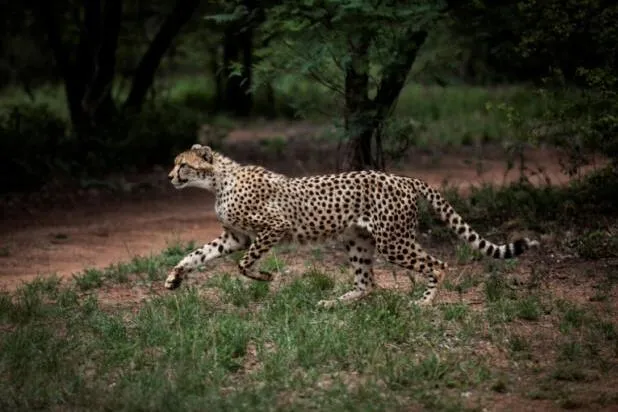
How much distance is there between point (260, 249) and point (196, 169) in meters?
0.94

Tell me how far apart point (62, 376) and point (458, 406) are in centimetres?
246

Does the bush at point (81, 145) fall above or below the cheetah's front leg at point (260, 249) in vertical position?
above

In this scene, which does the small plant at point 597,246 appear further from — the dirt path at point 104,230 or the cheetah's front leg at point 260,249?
the cheetah's front leg at point 260,249

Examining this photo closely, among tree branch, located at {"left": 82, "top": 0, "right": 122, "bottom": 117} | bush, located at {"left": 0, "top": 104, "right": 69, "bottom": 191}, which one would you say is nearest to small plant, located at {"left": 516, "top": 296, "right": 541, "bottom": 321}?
bush, located at {"left": 0, "top": 104, "right": 69, "bottom": 191}

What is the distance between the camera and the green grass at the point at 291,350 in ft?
21.8

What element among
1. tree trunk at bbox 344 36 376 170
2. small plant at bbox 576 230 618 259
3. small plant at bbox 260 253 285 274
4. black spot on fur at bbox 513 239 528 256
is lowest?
small plant at bbox 260 253 285 274

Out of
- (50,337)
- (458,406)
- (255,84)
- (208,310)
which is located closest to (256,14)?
(255,84)

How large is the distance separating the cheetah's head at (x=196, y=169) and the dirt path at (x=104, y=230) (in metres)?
2.24

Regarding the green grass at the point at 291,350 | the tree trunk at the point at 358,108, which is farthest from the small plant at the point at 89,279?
the tree trunk at the point at 358,108

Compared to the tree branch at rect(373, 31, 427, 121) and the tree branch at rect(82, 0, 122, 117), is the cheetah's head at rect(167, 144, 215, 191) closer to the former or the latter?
the tree branch at rect(373, 31, 427, 121)

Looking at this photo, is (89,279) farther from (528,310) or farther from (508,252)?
(528,310)

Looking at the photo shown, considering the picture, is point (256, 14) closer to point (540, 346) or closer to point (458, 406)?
point (540, 346)

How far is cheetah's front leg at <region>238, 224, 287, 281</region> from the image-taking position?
8.77m

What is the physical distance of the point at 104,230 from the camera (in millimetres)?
13242
